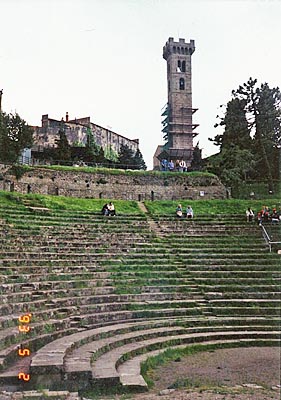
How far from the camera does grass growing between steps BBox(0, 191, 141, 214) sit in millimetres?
20172

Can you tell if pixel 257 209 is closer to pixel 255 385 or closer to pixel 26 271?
pixel 26 271

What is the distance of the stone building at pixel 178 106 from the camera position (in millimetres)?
49938

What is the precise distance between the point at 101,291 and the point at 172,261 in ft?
12.3

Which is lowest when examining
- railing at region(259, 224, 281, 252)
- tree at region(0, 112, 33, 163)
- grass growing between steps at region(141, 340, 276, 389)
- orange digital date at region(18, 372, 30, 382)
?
grass growing between steps at region(141, 340, 276, 389)

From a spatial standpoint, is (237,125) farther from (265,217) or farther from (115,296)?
(115,296)

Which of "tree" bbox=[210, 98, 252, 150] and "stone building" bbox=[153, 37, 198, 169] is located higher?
"stone building" bbox=[153, 37, 198, 169]

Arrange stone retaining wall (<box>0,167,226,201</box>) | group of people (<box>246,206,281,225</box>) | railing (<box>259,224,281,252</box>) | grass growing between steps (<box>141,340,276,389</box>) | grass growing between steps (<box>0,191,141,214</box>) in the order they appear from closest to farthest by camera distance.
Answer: grass growing between steps (<box>141,340,276,389</box>) < railing (<box>259,224,281,252</box>) < grass growing between steps (<box>0,191,141,214</box>) < group of people (<box>246,206,281,225</box>) < stone retaining wall (<box>0,167,226,201</box>)

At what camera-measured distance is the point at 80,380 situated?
652 centimetres

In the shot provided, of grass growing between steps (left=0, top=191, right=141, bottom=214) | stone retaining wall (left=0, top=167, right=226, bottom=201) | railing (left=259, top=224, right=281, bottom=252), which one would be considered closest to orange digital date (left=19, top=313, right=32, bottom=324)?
grass growing between steps (left=0, top=191, right=141, bottom=214)

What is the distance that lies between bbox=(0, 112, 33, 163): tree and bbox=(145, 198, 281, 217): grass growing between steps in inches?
358

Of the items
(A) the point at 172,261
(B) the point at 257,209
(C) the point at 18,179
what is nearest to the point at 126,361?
(A) the point at 172,261

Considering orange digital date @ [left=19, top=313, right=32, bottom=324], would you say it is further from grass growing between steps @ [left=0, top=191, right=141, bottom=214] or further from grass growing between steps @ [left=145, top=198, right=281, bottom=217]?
grass growing between steps @ [left=145, top=198, right=281, bottom=217]

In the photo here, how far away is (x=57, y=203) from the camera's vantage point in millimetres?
21625

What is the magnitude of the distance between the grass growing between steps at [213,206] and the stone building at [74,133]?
2225 centimetres
